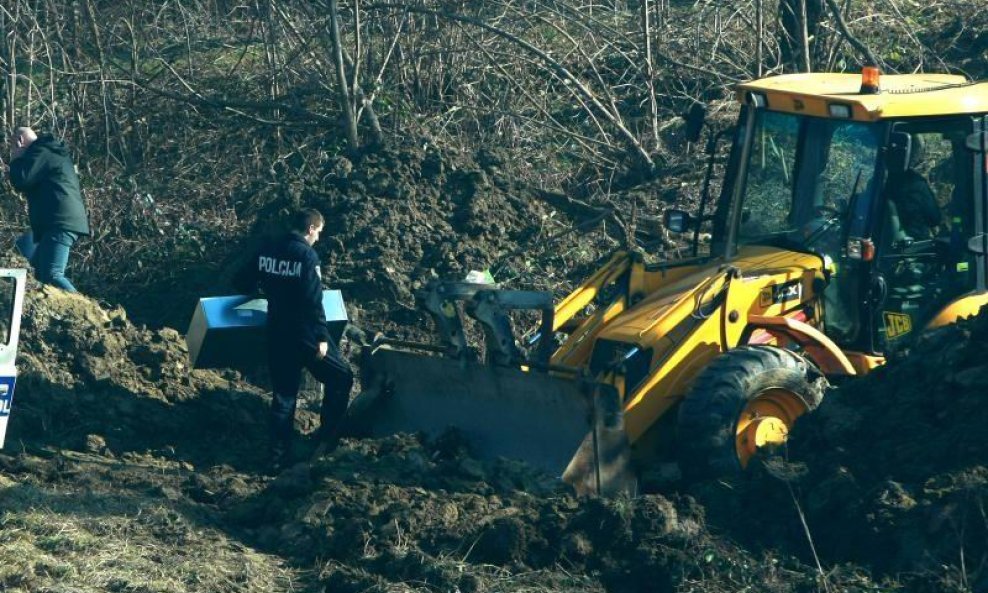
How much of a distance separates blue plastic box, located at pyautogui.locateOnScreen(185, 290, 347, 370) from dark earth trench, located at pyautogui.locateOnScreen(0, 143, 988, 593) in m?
0.44

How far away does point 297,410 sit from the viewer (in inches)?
436

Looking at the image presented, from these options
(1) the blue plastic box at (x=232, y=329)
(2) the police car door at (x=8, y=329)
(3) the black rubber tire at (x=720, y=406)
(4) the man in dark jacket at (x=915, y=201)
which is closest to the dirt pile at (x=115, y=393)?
(1) the blue plastic box at (x=232, y=329)

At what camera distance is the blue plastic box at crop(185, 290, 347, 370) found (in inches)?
427

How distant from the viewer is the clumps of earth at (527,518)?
24.0ft

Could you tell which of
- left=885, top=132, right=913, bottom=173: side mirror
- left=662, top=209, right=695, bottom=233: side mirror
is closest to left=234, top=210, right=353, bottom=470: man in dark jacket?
left=662, top=209, right=695, bottom=233: side mirror

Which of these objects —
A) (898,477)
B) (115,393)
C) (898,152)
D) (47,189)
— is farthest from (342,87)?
(898,477)

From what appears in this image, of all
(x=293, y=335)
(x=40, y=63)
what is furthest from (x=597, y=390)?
(x=40, y=63)

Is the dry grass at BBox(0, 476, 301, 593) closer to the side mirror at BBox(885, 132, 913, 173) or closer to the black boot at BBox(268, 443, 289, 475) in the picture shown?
Result: the black boot at BBox(268, 443, 289, 475)

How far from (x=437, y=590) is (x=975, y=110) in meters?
4.27

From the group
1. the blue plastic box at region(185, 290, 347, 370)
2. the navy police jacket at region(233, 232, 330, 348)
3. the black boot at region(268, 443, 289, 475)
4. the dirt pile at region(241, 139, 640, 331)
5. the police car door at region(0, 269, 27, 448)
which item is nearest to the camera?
the police car door at region(0, 269, 27, 448)

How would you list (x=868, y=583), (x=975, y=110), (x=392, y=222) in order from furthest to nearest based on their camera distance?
(x=392, y=222) < (x=975, y=110) < (x=868, y=583)

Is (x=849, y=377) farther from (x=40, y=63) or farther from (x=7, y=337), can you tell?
(x=40, y=63)

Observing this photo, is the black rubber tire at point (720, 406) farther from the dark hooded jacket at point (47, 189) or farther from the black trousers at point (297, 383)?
the dark hooded jacket at point (47, 189)

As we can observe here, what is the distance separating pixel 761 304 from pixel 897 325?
2.93 feet
